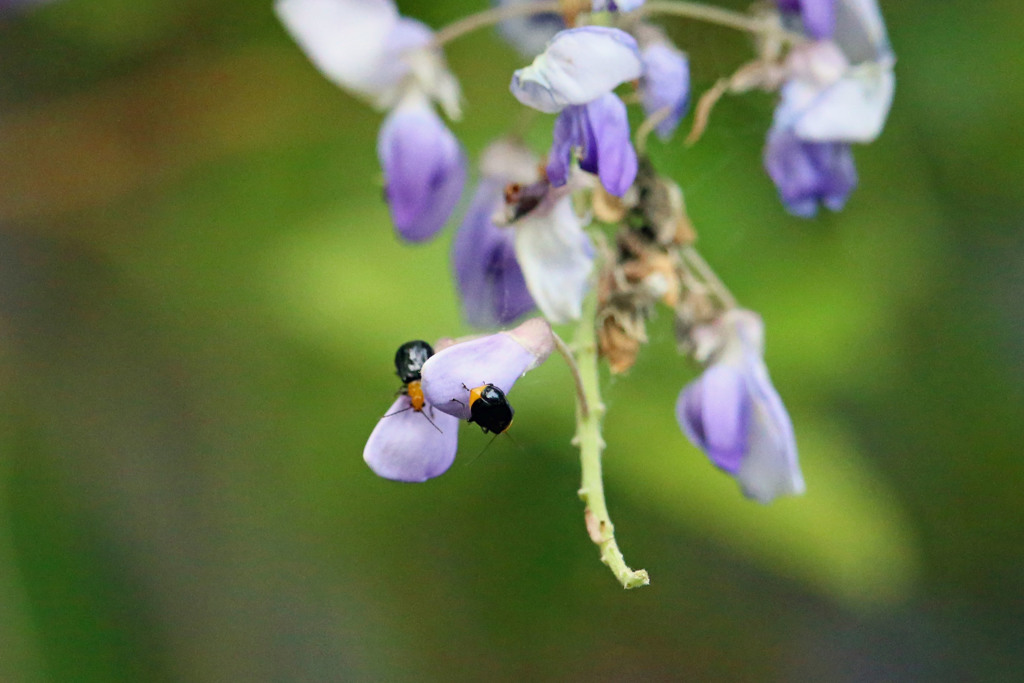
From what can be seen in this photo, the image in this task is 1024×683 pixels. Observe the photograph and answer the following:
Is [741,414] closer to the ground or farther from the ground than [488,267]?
closer to the ground

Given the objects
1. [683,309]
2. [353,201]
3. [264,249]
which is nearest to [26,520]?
[264,249]

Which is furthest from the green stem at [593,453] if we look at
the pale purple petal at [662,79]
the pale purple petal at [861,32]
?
the pale purple petal at [861,32]

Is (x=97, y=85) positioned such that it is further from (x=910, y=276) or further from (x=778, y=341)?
(x=910, y=276)

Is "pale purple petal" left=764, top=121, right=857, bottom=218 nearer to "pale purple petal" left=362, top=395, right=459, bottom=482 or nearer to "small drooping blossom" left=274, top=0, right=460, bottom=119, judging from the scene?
"small drooping blossom" left=274, top=0, right=460, bottom=119

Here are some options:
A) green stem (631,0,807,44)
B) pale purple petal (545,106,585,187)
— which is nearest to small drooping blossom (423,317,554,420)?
pale purple petal (545,106,585,187)

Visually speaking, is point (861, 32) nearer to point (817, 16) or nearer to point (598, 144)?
point (817, 16)

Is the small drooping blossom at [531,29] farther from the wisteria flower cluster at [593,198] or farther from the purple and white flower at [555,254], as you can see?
the purple and white flower at [555,254]

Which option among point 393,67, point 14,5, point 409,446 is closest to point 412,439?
point 409,446
